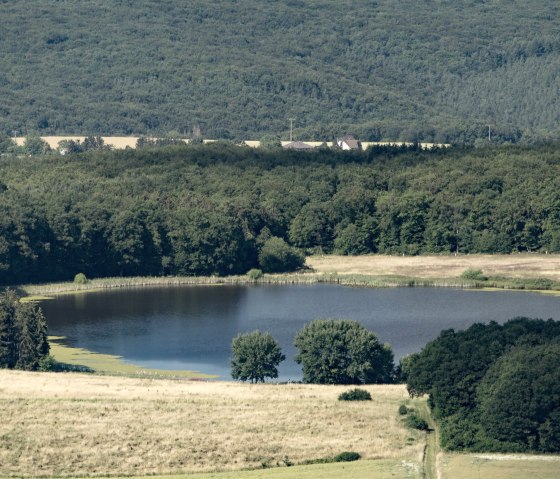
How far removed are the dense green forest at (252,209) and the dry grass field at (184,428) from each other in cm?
4476

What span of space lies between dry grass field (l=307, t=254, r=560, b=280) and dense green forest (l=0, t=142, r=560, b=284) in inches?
93.2

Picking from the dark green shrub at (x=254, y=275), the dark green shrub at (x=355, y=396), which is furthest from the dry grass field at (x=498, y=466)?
the dark green shrub at (x=254, y=275)

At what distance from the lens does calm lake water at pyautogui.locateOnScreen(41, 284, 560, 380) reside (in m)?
91.2

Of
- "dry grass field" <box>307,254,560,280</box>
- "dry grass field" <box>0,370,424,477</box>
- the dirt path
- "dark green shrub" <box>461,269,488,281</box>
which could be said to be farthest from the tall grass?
the dirt path

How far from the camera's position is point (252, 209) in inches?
5271

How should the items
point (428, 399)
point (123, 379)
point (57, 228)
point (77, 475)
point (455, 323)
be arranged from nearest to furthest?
1. point (77, 475)
2. point (428, 399)
3. point (123, 379)
4. point (455, 323)
5. point (57, 228)

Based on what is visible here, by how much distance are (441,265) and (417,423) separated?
58.1 m

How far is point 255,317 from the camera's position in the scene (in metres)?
102

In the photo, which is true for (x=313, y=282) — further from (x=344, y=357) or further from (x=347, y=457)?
(x=347, y=457)

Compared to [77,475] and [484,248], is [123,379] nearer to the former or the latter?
[77,475]

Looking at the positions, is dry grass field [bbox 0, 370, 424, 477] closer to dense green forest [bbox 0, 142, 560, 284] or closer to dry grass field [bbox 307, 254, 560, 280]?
dense green forest [bbox 0, 142, 560, 284]

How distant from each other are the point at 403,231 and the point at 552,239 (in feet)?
37.5

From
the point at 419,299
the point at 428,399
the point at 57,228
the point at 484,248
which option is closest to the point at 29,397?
the point at 428,399

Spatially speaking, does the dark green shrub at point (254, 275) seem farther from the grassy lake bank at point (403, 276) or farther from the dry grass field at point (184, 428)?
the dry grass field at point (184, 428)
